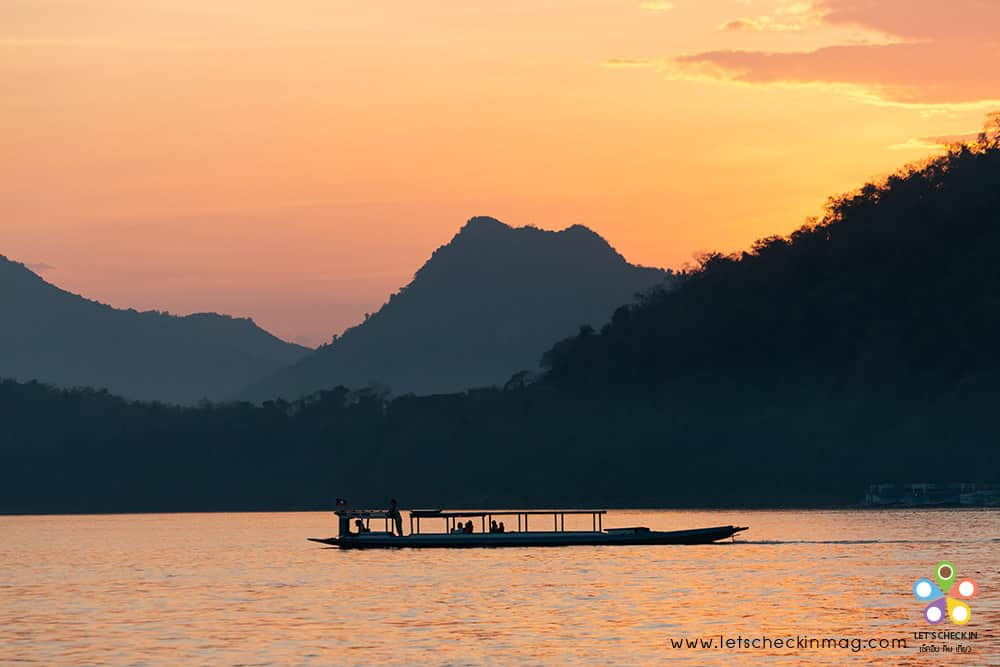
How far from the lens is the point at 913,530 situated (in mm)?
159375

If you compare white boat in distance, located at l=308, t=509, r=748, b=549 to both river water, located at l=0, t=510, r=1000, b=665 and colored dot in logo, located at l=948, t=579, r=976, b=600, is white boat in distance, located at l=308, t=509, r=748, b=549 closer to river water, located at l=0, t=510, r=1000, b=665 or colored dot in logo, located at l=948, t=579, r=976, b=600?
river water, located at l=0, t=510, r=1000, b=665

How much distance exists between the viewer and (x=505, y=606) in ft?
281

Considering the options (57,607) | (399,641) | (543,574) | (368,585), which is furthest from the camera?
(543,574)

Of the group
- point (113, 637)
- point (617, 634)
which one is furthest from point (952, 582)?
point (113, 637)

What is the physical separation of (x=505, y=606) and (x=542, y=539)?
46.7 m

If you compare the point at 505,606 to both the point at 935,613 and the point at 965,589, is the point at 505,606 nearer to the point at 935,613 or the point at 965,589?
the point at 935,613

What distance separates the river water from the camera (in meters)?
66.8

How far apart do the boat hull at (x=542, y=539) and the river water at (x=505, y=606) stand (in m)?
1.06

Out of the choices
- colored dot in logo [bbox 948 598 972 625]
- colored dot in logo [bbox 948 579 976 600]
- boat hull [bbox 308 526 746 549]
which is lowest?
colored dot in logo [bbox 948 598 972 625]

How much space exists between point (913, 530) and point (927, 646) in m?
96.7

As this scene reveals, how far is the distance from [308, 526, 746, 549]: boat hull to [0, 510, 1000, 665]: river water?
3.49 ft

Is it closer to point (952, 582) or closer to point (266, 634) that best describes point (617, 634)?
point (266, 634)

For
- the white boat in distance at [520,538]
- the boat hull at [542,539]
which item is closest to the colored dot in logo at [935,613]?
the white boat in distance at [520,538]

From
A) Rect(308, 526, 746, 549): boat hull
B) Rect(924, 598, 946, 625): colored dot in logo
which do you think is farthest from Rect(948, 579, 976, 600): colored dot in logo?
Rect(308, 526, 746, 549): boat hull
